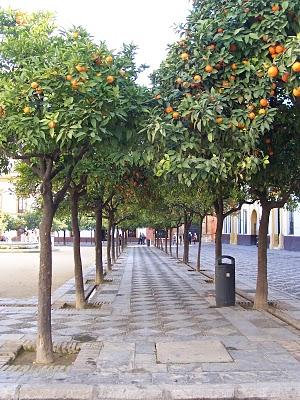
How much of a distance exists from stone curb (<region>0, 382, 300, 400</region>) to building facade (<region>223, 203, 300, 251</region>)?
27.3 metres

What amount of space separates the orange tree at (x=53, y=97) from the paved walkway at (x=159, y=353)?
0.98 m

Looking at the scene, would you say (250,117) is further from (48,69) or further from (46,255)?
(46,255)

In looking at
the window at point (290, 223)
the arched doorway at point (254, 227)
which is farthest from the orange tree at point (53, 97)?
the arched doorway at point (254, 227)

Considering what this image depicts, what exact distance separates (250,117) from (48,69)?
2.48 metres

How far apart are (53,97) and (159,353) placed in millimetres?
3837

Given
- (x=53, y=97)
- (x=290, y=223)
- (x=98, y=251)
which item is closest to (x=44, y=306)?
(x=53, y=97)

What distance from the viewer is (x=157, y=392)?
596 centimetres

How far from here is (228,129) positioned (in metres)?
6.46

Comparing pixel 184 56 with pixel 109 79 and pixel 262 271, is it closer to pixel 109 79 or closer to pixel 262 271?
pixel 109 79

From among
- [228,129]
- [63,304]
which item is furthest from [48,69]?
[63,304]

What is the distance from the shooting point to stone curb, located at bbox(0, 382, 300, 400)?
5883 millimetres

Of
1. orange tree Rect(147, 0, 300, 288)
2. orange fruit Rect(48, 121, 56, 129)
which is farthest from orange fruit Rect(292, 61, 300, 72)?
orange fruit Rect(48, 121, 56, 129)

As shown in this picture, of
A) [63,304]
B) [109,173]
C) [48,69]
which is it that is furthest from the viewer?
[63,304]

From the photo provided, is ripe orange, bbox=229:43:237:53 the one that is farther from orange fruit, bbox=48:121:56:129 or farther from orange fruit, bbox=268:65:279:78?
orange fruit, bbox=48:121:56:129
